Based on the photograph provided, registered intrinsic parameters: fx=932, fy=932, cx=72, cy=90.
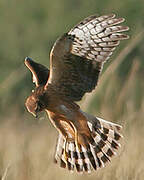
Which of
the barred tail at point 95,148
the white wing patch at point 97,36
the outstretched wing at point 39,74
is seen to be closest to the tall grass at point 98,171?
the barred tail at point 95,148

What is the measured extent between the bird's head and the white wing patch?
1.35ft

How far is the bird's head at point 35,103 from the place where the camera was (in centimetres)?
677

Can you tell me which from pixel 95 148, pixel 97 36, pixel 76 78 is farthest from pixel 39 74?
pixel 95 148

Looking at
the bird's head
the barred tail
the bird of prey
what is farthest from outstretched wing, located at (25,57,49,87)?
the barred tail

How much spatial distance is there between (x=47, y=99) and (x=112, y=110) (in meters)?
0.77

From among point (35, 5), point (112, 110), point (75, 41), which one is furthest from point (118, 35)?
point (35, 5)

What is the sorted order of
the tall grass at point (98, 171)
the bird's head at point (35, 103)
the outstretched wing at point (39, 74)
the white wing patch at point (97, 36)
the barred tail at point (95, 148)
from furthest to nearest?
1. the barred tail at point (95, 148)
2. the outstretched wing at point (39, 74)
3. the bird's head at point (35, 103)
4. the white wing patch at point (97, 36)
5. the tall grass at point (98, 171)

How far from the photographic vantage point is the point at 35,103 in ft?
22.3

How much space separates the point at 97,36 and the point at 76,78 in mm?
364

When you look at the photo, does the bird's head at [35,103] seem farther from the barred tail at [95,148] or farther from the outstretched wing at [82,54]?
the barred tail at [95,148]

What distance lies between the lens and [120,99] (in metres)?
7.21

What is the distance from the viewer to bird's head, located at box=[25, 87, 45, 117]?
6773 mm

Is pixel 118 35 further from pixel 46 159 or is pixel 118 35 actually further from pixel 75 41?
pixel 46 159

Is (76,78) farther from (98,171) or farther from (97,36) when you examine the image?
(98,171)
